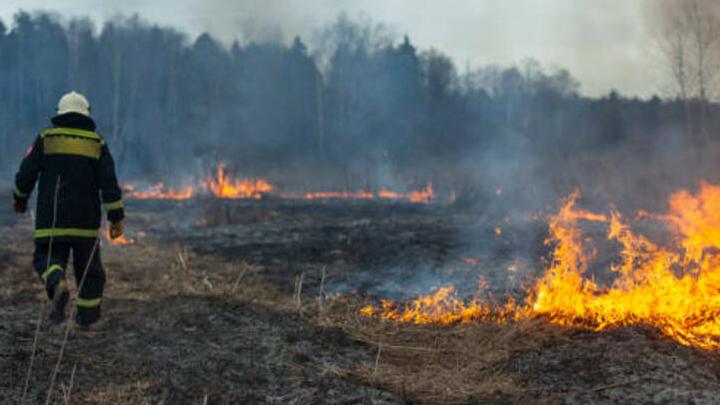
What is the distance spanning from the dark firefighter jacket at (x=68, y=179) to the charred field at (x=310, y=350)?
0.78m

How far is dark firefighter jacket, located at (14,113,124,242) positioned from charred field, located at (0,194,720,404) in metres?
0.78

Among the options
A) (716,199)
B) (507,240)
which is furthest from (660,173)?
(716,199)

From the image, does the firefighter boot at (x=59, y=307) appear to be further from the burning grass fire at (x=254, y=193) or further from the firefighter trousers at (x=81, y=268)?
the burning grass fire at (x=254, y=193)

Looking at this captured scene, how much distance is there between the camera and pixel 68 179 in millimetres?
4340

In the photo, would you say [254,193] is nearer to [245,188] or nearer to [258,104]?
[245,188]

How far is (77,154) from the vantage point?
14.4 ft

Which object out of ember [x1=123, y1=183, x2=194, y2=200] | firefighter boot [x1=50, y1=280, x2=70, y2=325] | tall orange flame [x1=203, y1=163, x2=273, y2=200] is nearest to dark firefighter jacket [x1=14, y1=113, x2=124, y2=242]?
firefighter boot [x1=50, y1=280, x2=70, y2=325]

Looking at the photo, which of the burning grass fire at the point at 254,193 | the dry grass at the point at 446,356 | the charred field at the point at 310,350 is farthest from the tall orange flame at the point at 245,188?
the dry grass at the point at 446,356

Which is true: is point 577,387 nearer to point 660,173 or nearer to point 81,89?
point 660,173

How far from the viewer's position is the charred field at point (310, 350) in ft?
10.8

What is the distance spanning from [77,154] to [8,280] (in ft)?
8.59

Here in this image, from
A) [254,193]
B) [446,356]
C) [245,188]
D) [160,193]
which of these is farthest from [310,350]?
[160,193]

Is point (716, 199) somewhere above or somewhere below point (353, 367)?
above

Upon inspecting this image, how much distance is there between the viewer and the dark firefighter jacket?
427 centimetres
